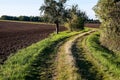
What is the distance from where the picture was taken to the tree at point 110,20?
96.6ft

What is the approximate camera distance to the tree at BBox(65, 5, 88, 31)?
7301cm

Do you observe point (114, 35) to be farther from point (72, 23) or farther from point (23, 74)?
point (72, 23)

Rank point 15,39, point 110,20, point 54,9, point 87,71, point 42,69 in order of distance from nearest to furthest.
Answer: point 87,71 < point 42,69 < point 110,20 < point 15,39 < point 54,9

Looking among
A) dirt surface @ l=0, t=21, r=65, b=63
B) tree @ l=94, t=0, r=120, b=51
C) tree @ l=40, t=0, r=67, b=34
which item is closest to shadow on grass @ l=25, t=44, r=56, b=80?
dirt surface @ l=0, t=21, r=65, b=63

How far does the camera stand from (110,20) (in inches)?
1215

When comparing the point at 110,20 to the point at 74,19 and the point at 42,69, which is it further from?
the point at 74,19

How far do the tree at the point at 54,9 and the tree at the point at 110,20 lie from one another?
3610cm

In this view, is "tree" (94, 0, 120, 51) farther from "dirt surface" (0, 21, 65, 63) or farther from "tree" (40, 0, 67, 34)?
"tree" (40, 0, 67, 34)

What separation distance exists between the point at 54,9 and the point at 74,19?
5.84 metres

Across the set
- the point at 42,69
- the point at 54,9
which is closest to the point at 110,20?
the point at 42,69

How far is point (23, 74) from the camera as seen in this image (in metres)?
17.8

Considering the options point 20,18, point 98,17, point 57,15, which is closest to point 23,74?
point 98,17

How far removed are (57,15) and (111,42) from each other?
40.6 meters

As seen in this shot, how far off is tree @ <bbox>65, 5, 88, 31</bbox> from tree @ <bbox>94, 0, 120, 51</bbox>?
38682 millimetres
